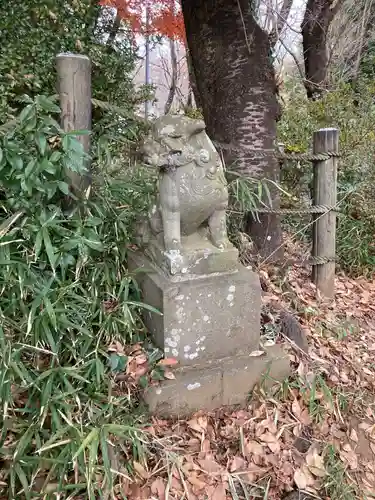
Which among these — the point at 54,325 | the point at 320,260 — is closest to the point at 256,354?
the point at 54,325

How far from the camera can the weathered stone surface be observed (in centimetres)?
220

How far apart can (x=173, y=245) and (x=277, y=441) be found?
1082mm

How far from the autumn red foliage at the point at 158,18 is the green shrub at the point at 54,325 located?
18.5 ft

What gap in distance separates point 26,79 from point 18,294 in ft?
8.29

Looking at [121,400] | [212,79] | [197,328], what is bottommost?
[121,400]

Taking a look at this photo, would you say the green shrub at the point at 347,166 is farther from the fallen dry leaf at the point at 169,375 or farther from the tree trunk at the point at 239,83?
the fallen dry leaf at the point at 169,375

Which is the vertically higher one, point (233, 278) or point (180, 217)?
point (180, 217)

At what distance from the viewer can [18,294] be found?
211 cm

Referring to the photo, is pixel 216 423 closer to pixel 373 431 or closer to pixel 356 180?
pixel 373 431

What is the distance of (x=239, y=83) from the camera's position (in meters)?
3.44

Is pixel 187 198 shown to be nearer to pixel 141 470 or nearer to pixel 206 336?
pixel 206 336

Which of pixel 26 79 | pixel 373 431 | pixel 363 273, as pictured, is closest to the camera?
pixel 373 431

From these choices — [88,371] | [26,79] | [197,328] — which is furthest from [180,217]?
[26,79]

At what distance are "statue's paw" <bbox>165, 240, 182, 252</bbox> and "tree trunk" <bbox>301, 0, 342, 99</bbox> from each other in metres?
6.42
